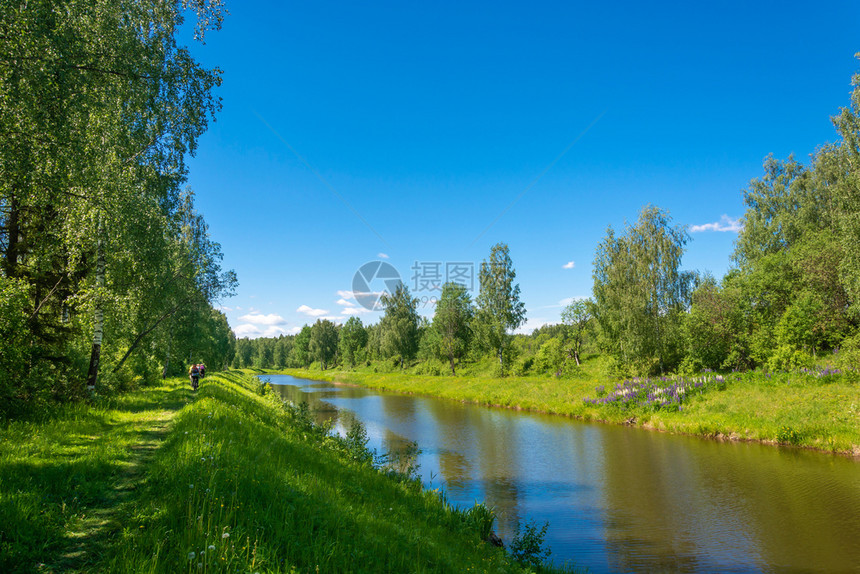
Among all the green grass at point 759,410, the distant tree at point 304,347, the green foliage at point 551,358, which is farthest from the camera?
the distant tree at point 304,347

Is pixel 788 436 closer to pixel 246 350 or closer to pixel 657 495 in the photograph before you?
pixel 657 495

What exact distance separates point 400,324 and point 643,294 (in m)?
49.3

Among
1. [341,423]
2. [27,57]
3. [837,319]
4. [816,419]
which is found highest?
[27,57]

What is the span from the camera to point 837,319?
25734 millimetres

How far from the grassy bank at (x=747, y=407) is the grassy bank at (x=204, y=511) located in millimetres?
17574

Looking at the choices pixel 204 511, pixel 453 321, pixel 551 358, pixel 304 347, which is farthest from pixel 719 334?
pixel 304 347

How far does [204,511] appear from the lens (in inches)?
206

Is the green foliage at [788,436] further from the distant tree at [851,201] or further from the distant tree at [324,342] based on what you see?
the distant tree at [324,342]

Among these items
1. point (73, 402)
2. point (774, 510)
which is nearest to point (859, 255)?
point (774, 510)

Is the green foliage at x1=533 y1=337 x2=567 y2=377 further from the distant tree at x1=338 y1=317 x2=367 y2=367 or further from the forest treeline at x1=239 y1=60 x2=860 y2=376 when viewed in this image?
the distant tree at x1=338 y1=317 x2=367 y2=367

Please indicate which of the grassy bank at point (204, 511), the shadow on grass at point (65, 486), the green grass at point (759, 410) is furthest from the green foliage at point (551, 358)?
the shadow on grass at point (65, 486)

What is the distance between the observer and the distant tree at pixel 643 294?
106 feet

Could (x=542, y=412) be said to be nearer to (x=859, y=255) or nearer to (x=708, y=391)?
(x=708, y=391)

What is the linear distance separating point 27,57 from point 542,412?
31.9 m
